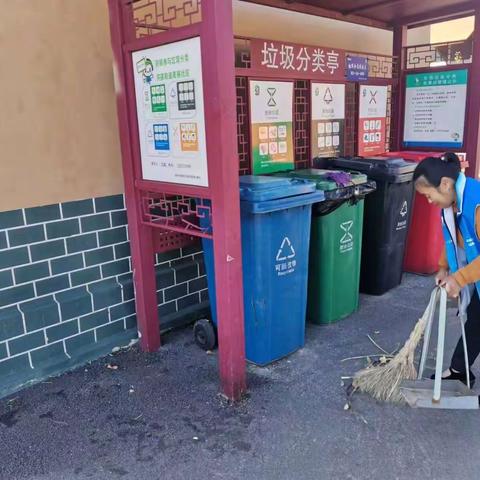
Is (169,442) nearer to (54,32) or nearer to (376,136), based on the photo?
(54,32)

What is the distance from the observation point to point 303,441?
257 cm

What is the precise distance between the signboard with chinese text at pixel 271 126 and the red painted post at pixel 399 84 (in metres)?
1.88

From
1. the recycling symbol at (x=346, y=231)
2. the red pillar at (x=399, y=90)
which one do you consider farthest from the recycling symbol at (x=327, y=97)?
the recycling symbol at (x=346, y=231)

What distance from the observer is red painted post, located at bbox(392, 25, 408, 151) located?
222 inches

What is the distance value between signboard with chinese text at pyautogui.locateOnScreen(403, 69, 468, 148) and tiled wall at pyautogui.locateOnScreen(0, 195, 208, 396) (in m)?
3.50

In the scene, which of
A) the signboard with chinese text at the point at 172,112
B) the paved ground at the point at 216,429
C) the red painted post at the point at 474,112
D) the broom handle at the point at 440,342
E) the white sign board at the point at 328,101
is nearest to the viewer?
the paved ground at the point at 216,429

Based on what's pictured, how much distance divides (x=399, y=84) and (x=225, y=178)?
3.92 meters

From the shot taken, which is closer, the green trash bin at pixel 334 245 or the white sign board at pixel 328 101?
the green trash bin at pixel 334 245

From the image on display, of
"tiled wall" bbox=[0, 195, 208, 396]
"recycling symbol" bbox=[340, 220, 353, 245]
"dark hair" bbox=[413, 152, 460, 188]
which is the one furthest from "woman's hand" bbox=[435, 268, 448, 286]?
"tiled wall" bbox=[0, 195, 208, 396]

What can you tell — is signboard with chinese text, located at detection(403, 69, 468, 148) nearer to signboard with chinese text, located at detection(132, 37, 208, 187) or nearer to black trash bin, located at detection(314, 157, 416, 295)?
black trash bin, located at detection(314, 157, 416, 295)

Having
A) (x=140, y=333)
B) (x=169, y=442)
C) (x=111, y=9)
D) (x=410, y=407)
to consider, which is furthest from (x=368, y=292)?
(x=111, y=9)

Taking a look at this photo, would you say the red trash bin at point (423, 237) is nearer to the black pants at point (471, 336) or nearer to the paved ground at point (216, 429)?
the paved ground at point (216, 429)

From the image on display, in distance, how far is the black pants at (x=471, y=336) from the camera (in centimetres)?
279

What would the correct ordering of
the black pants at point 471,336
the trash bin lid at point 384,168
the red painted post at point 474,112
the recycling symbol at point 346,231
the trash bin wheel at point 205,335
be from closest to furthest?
the black pants at point 471,336 → the trash bin wheel at point 205,335 → the recycling symbol at point 346,231 → the trash bin lid at point 384,168 → the red painted post at point 474,112
